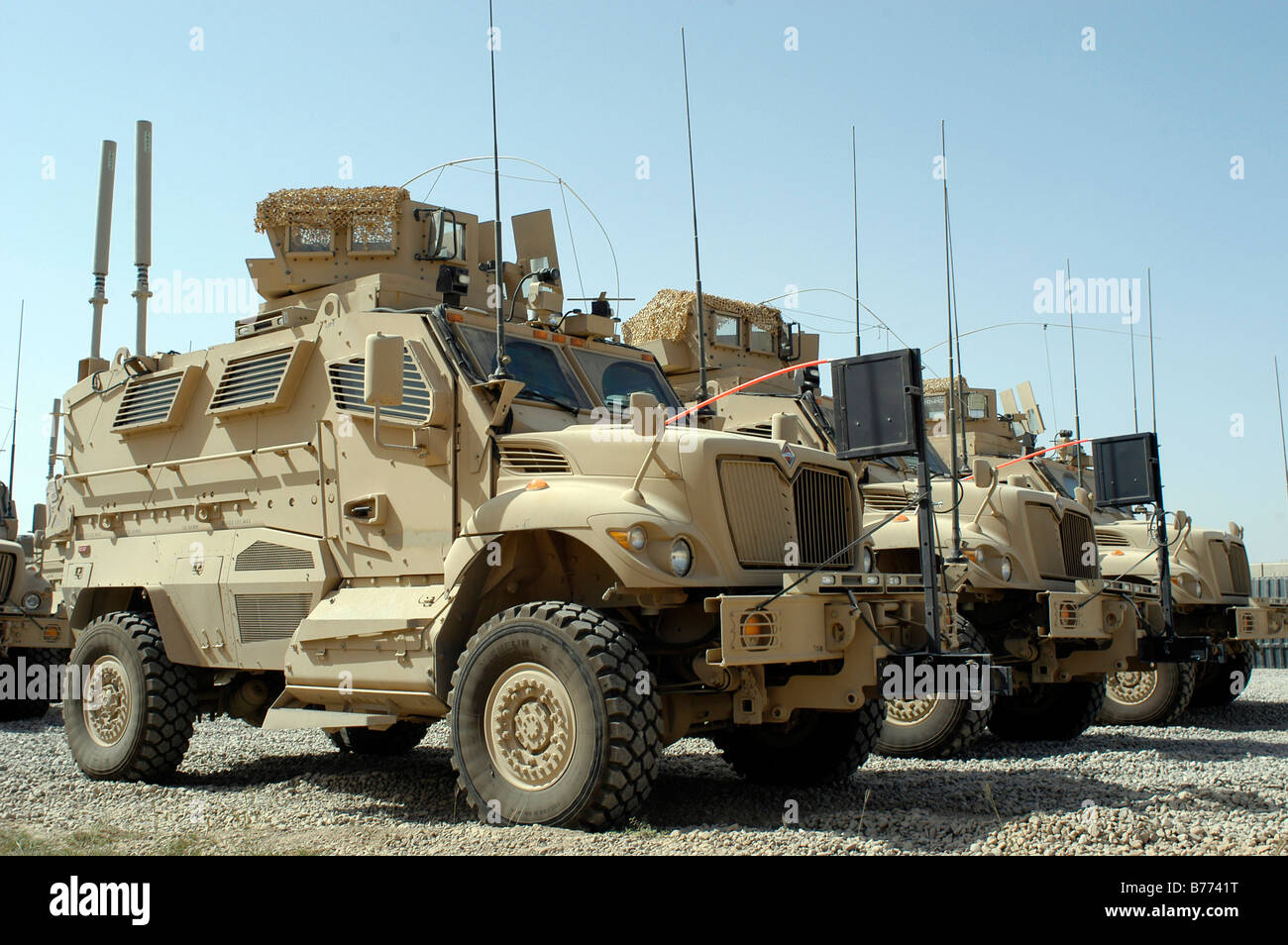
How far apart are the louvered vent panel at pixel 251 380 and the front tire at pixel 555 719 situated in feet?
9.51

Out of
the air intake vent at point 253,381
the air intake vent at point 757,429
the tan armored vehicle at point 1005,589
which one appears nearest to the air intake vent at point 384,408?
the air intake vent at point 253,381

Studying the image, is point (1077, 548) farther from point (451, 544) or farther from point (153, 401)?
point (153, 401)

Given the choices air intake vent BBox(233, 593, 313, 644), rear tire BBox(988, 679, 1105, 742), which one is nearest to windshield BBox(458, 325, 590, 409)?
air intake vent BBox(233, 593, 313, 644)

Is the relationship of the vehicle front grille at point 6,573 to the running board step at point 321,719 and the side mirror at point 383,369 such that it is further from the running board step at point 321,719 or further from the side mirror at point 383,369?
the side mirror at point 383,369

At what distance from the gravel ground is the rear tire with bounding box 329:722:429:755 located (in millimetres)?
162

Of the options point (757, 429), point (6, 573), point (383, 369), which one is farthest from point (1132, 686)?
point (6, 573)

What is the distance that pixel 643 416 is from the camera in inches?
277

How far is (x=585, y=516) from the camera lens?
6.42 metres

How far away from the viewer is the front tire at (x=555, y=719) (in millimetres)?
6070

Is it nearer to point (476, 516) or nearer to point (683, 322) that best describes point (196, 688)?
point (476, 516)

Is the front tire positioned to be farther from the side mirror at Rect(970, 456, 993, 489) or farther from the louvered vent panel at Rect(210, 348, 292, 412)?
the side mirror at Rect(970, 456, 993, 489)

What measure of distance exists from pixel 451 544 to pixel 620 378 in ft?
6.71

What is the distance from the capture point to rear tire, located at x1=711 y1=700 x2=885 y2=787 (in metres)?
8.01
